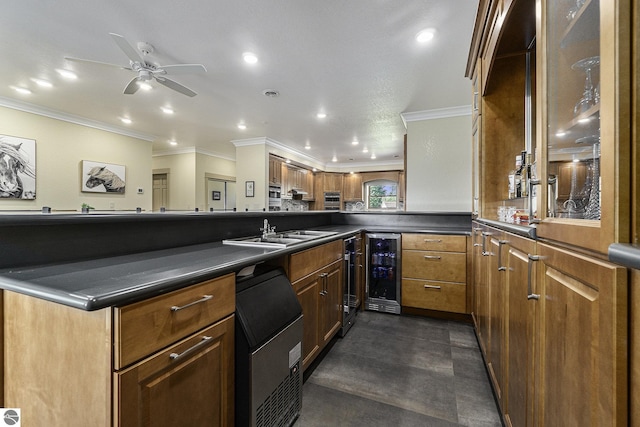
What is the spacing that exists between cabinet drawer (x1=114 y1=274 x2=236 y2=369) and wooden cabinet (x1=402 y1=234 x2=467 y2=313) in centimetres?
226

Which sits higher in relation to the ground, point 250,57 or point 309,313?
point 250,57

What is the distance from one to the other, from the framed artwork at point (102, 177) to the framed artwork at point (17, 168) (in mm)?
686

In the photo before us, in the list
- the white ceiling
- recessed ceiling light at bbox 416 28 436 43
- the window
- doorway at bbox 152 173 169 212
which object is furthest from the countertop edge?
the window

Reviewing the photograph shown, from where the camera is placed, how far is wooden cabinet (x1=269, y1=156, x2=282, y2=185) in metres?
6.00

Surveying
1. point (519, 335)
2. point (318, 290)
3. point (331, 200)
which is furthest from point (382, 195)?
point (519, 335)

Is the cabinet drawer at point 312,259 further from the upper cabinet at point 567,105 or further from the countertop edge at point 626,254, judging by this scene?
the countertop edge at point 626,254

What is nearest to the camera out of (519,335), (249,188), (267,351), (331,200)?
(519,335)

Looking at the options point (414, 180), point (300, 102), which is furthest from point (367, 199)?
point (300, 102)

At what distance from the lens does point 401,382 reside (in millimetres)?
1841

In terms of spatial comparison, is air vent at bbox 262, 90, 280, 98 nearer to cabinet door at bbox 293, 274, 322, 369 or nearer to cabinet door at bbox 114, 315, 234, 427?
cabinet door at bbox 293, 274, 322, 369

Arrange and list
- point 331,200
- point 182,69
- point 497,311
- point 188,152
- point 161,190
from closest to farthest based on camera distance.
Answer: point 497,311 → point 182,69 → point 188,152 → point 161,190 → point 331,200

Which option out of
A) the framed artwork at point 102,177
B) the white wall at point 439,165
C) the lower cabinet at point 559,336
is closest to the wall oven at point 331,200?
the white wall at point 439,165

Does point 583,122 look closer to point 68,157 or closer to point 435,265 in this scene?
point 435,265

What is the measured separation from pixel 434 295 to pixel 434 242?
1.81ft
